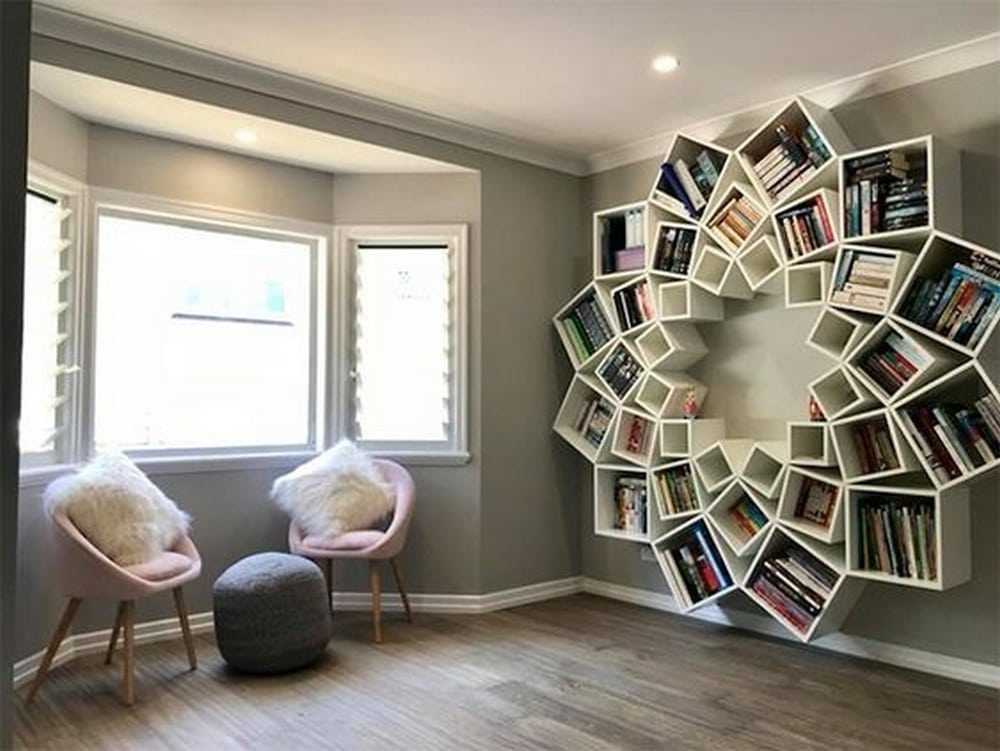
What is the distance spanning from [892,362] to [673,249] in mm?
1215

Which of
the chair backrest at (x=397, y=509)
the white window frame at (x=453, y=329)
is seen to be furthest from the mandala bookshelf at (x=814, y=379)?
the chair backrest at (x=397, y=509)

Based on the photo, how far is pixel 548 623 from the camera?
3994mm

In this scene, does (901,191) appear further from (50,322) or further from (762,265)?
(50,322)

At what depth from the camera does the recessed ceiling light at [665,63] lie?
331cm

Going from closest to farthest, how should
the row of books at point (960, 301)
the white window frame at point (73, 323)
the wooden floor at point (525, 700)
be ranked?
the wooden floor at point (525, 700) < the row of books at point (960, 301) < the white window frame at point (73, 323)

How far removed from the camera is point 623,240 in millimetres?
4324

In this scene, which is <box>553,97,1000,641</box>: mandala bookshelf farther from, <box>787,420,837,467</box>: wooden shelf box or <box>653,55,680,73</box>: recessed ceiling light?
<box>653,55,680,73</box>: recessed ceiling light

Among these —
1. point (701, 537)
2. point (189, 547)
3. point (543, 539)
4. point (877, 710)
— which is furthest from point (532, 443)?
point (877, 710)

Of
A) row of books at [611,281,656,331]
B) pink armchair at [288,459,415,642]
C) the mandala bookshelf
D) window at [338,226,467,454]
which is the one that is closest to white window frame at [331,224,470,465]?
window at [338,226,467,454]

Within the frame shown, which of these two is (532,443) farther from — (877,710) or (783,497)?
(877,710)

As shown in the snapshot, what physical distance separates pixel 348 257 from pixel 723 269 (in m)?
2.04

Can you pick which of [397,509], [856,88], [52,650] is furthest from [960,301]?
[52,650]

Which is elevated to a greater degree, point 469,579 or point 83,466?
point 83,466

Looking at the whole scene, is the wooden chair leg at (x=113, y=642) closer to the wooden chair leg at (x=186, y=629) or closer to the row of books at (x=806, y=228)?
the wooden chair leg at (x=186, y=629)
